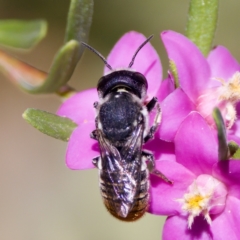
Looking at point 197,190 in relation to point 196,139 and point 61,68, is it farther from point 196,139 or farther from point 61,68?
point 61,68

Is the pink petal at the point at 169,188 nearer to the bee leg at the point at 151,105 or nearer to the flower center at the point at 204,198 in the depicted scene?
the flower center at the point at 204,198

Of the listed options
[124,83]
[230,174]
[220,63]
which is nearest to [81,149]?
[124,83]

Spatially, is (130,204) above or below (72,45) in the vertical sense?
below

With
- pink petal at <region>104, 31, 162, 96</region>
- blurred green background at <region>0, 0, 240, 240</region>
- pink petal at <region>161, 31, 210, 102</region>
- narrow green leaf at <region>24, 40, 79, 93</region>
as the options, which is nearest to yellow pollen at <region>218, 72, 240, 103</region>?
pink petal at <region>161, 31, 210, 102</region>

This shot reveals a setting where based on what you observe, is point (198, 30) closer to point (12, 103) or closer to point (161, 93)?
point (161, 93)

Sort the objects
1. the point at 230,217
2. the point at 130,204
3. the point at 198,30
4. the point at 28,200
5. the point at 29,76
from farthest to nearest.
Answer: the point at 28,200 → the point at 29,76 → the point at 198,30 → the point at 230,217 → the point at 130,204

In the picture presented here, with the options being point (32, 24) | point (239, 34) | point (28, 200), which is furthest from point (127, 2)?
point (32, 24)
